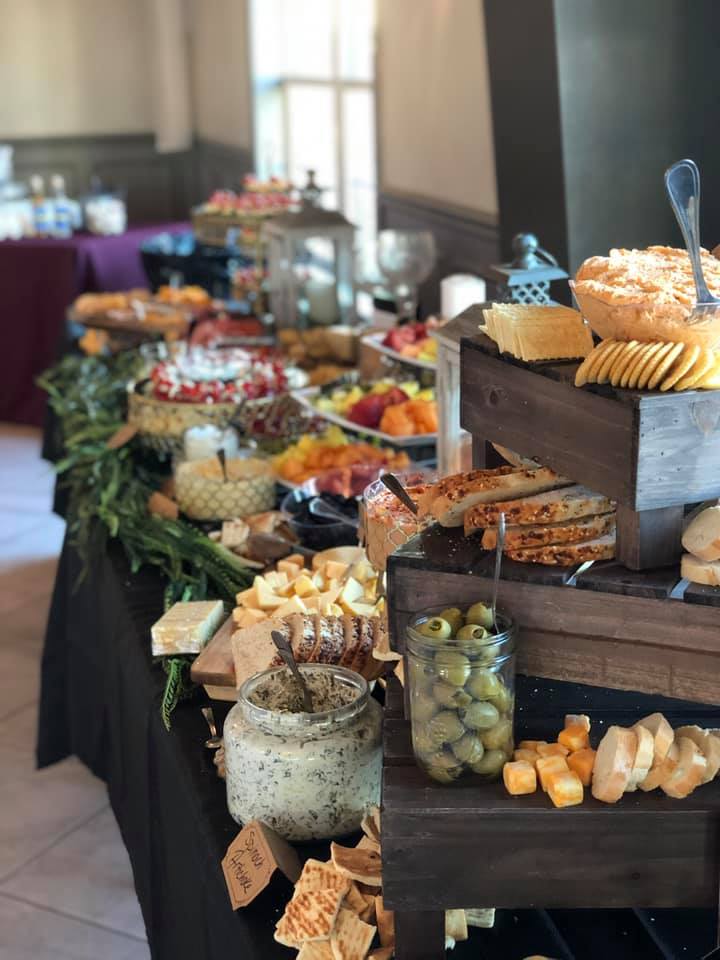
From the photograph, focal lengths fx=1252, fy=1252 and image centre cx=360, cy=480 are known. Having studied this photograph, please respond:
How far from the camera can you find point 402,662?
112cm

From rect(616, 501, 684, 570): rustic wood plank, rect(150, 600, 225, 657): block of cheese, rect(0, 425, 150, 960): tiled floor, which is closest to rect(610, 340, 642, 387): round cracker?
rect(616, 501, 684, 570): rustic wood plank

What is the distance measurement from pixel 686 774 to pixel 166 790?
830 mm

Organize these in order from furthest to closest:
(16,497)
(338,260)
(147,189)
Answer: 1. (147,189)
2. (16,497)
3. (338,260)

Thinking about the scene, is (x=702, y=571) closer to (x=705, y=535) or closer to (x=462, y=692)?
(x=705, y=535)

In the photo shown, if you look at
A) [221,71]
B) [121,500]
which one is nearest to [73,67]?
[221,71]

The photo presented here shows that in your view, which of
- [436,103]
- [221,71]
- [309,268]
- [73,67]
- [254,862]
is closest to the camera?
[254,862]

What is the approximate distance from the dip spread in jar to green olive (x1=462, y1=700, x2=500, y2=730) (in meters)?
0.26

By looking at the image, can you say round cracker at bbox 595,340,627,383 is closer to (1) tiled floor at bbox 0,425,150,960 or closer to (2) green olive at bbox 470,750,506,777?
(2) green olive at bbox 470,750,506,777

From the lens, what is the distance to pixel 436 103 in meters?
3.85

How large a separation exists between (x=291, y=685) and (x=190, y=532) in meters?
0.76

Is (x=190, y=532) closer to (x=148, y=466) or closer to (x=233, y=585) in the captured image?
(x=233, y=585)

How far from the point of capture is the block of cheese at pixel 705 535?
0.98 meters

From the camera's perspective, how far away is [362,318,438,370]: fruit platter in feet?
9.02

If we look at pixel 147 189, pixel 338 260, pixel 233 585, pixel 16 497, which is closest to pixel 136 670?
pixel 233 585
